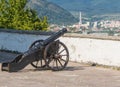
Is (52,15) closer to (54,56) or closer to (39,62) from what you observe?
(39,62)

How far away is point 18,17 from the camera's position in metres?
31.0

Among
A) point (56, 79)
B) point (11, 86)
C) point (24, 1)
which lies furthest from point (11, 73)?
point (24, 1)

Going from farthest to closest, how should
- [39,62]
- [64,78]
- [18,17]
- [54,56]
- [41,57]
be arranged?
[18,17]
[39,62]
[54,56]
[41,57]
[64,78]

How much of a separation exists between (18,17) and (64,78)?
16.5 m

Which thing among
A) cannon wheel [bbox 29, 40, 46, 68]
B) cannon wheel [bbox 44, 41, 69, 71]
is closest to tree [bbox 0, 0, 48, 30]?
cannon wheel [bbox 29, 40, 46, 68]

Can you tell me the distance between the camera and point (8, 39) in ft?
79.8

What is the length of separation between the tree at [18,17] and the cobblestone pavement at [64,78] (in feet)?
41.6

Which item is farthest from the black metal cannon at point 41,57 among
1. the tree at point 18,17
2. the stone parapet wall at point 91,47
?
the tree at point 18,17

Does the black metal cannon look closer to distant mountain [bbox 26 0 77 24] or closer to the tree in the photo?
the tree

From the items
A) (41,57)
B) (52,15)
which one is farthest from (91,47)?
(52,15)

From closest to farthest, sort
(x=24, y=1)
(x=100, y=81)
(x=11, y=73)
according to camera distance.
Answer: (x=100, y=81) < (x=11, y=73) < (x=24, y=1)

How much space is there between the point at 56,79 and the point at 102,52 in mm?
4279

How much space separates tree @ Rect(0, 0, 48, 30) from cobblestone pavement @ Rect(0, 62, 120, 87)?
41.6 feet

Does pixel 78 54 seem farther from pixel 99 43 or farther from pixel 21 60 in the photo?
pixel 21 60
